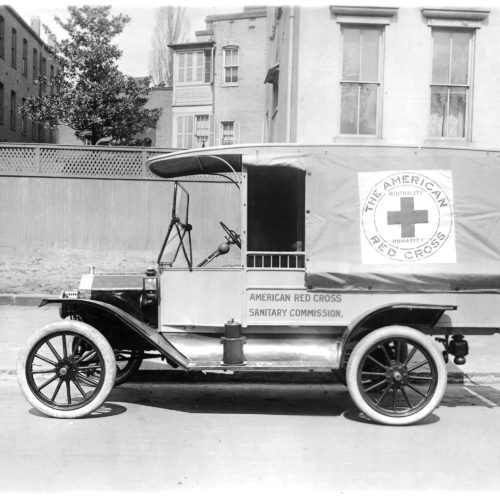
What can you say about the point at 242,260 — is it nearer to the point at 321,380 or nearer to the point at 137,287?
the point at 137,287

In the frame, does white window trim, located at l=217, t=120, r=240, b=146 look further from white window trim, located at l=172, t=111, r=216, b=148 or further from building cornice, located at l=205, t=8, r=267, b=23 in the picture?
building cornice, located at l=205, t=8, r=267, b=23

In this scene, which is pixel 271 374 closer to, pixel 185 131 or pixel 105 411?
pixel 105 411

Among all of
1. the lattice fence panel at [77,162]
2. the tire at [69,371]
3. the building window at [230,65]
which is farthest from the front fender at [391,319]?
the building window at [230,65]

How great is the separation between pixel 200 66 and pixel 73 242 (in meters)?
16.8

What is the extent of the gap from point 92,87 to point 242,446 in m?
18.6

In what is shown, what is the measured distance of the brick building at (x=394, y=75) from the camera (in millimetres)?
11555

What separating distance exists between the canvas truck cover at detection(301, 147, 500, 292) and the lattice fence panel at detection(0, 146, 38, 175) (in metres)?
11.3

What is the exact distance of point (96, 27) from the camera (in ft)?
67.1

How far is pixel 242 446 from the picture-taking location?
15.3 feet

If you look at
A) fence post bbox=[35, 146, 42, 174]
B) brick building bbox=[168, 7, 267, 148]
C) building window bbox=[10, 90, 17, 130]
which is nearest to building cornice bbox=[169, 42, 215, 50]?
brick building bbox=[168, 7, 267, 148]

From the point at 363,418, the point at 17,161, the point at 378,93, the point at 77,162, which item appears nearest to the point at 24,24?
the point at 17,161

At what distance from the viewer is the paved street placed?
3.95 meters

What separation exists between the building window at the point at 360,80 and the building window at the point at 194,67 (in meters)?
18.1

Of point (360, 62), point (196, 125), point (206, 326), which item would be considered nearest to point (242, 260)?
point (206, 326)
